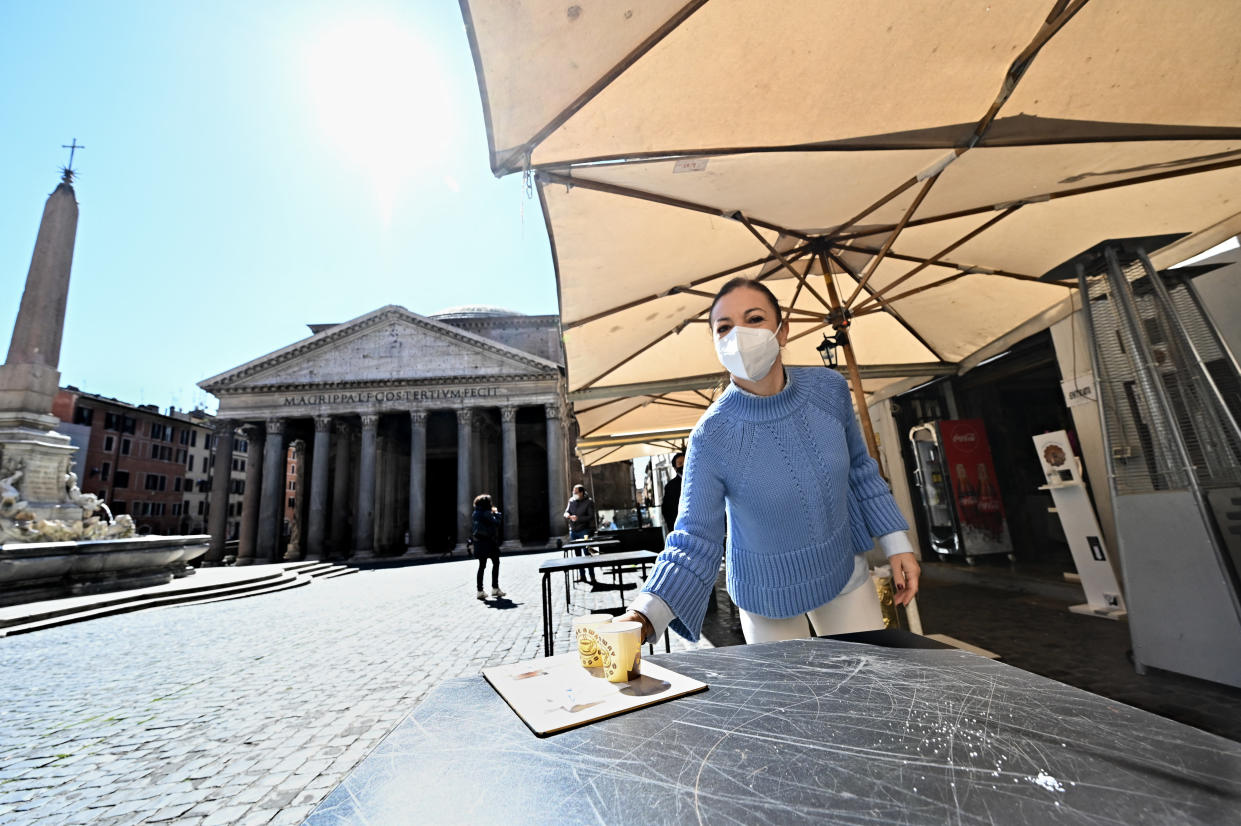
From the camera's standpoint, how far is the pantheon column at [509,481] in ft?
81.1

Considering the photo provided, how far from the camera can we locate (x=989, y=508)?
8.11 meters

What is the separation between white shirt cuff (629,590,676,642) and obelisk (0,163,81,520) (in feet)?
47.4

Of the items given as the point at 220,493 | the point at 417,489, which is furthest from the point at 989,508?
the point at 220,493

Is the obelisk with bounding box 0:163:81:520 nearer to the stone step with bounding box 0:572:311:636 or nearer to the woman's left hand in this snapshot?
the stone step with bounding box 0:572:311:636

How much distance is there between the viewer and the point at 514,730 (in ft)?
2.84

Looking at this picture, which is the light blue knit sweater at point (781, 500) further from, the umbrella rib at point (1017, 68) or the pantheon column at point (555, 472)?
the pantheon column at point (555, 472)

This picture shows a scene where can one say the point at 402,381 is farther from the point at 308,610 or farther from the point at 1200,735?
the point at 1200,735

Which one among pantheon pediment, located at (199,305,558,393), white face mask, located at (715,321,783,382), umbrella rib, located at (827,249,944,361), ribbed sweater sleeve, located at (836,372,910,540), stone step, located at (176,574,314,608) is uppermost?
pantheon pediment, located at (199,305,558,393)

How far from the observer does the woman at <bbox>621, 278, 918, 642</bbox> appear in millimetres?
1692

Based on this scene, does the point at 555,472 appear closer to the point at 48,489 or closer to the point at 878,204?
the point at 48,489

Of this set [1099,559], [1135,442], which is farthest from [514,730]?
[1099,559]

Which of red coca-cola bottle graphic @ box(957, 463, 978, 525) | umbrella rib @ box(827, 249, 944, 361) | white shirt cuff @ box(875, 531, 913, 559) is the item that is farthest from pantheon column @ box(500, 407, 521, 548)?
white shirt cuff @ box(875, 531, 913, 559)

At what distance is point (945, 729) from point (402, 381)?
29.6 m

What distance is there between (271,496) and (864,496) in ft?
100
